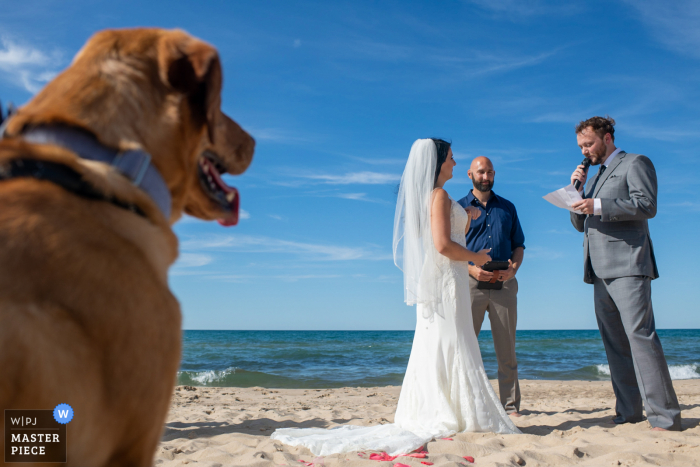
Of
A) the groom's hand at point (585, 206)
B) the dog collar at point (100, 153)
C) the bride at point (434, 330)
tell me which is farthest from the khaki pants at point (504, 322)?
the dog collar at point (100, 153)

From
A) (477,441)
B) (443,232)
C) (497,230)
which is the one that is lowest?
(477,441)

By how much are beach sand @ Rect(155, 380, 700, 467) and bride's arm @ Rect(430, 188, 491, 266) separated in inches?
58.8

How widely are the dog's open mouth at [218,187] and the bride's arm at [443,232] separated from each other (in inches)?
116

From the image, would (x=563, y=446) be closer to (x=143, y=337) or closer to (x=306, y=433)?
(x=306, y=433)

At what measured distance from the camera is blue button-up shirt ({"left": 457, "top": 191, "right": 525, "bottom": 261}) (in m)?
5.57

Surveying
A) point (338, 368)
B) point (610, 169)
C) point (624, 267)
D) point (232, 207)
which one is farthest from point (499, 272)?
point (338, 368)

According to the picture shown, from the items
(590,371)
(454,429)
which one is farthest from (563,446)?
(590,371)

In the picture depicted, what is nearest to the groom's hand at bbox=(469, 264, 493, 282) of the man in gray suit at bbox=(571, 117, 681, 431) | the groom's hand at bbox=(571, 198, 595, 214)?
the man in gray suit at bbox=(571, 117, 681, 431)

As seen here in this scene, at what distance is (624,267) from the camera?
4258 millimetres

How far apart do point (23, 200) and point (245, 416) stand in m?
5.50

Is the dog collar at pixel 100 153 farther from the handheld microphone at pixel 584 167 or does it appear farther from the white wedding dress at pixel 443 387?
the handheld microphone at pixel 584 167

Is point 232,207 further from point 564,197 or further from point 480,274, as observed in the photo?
point 480,274

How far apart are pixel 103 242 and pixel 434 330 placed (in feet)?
12.0

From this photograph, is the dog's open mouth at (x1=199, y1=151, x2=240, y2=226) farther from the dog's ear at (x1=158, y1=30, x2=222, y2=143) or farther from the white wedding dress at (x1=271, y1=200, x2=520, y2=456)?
the white wedding dress at (x1=271, y1=200, x2=520, y2=456)
